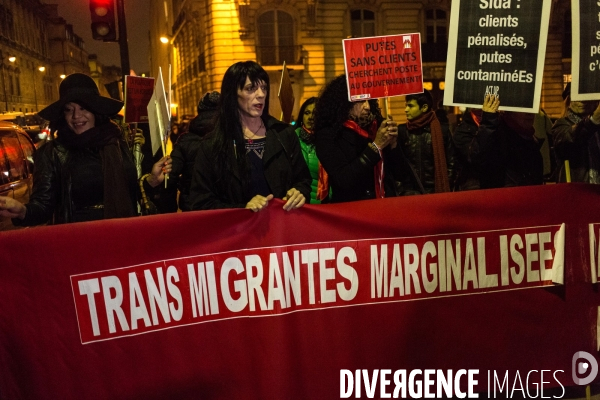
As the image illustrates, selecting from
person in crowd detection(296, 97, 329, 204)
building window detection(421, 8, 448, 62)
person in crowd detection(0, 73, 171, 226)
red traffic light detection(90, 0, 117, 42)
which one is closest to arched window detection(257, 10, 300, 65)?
building window detection(421, 8, 448, 62)

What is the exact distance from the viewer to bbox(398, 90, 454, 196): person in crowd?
5.70 m

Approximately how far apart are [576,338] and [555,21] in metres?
33.0

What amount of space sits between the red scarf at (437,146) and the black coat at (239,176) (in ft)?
6.60

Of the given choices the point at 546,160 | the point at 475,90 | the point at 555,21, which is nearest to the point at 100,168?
the point at 475,90

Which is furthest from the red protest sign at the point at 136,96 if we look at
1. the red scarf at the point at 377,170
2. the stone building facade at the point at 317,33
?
the stone building facade at the point at 317,33

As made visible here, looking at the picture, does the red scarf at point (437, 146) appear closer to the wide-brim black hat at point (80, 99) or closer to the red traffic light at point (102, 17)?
the wide-brim black hat at point (80, 99)

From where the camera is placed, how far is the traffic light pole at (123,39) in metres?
8.43

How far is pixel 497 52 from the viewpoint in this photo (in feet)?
14.3

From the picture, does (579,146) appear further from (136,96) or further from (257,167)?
(136,96)

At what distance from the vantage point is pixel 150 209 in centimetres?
594

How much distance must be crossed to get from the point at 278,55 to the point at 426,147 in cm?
2884

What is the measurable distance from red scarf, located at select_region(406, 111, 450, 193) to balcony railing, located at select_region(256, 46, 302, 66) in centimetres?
2815

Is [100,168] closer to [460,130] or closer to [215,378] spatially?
[215,378]

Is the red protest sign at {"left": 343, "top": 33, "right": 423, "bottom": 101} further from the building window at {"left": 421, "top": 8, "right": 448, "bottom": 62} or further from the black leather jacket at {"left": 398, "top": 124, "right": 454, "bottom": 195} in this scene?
the building window at {"left": 421, "top": 8, "right": 448, "bottom": 62}
